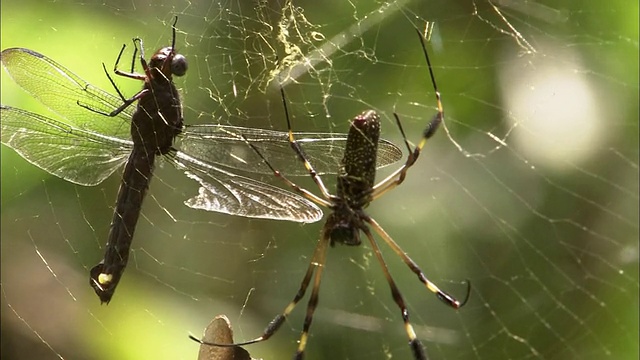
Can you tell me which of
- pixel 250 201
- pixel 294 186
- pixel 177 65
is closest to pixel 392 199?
pixel 294 186

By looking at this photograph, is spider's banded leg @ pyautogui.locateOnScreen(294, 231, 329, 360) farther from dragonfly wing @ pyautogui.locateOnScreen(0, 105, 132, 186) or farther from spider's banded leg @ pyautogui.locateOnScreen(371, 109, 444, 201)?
dragonfly wing @ pyautogui.locateOnScreen(0, 105, 132, 186)

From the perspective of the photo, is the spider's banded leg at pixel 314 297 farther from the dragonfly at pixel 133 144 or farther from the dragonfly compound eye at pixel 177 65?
the dragonfly compound eye at pixel 177 65

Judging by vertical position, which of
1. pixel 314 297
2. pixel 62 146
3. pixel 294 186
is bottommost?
pixel 314 297

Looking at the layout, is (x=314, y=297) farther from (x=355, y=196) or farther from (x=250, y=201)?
(x=250, y=201)

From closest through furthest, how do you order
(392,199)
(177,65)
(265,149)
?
(177,65)
(265,149)
(392,199)

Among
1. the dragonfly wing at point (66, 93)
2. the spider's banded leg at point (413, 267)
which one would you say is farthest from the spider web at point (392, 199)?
the dragonfly wing at point (66, 93)

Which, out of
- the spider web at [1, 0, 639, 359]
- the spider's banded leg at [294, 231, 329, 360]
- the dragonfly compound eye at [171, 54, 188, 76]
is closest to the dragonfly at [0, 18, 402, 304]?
the dragonfly compound eye at [171, 54, 188, 76]
